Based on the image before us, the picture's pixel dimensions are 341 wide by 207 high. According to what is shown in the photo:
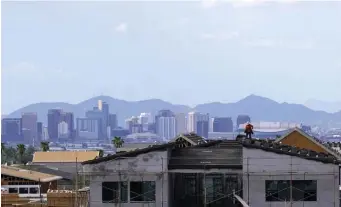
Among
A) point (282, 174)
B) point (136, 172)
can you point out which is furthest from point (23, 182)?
point (282, 174)

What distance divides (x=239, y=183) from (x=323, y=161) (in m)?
2.42

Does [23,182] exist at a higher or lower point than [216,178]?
lower

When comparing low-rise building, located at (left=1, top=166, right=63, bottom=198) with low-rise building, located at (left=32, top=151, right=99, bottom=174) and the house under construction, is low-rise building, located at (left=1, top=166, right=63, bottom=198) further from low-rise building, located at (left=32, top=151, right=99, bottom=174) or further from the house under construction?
low-rise building, located at (left=32, top=151, right=99, bottom=174)

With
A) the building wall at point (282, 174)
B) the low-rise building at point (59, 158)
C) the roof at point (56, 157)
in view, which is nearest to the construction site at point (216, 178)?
the building wall at point (282, 174)

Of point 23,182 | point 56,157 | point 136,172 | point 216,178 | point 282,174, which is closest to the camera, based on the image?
point 282,174

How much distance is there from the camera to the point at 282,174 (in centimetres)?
2433

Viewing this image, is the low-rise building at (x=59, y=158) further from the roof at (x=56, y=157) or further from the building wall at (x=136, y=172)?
the building wall at (x=136, y=172)

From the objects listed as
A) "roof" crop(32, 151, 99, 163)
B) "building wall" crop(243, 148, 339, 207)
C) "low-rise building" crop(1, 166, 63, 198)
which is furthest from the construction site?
"roof" crop(32, 151, 99, 163)

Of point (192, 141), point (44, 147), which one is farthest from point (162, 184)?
point (44, 147)

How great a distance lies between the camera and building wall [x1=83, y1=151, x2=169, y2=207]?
24.6m

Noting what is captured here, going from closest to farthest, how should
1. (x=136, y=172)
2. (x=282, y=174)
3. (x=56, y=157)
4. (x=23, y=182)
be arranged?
(x=282, y=174), (x=136, y=172), (x=23, y=182), (x=56, y=157)

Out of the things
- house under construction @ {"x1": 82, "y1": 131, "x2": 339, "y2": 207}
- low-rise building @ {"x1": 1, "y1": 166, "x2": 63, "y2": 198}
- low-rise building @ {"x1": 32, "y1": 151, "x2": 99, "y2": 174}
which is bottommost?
low-rise building @ {"x1": 32, "y1": 151, "x2": 99, "y2": 174}

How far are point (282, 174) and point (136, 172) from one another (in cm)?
395

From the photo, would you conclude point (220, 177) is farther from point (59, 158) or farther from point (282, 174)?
point (59, 158)
